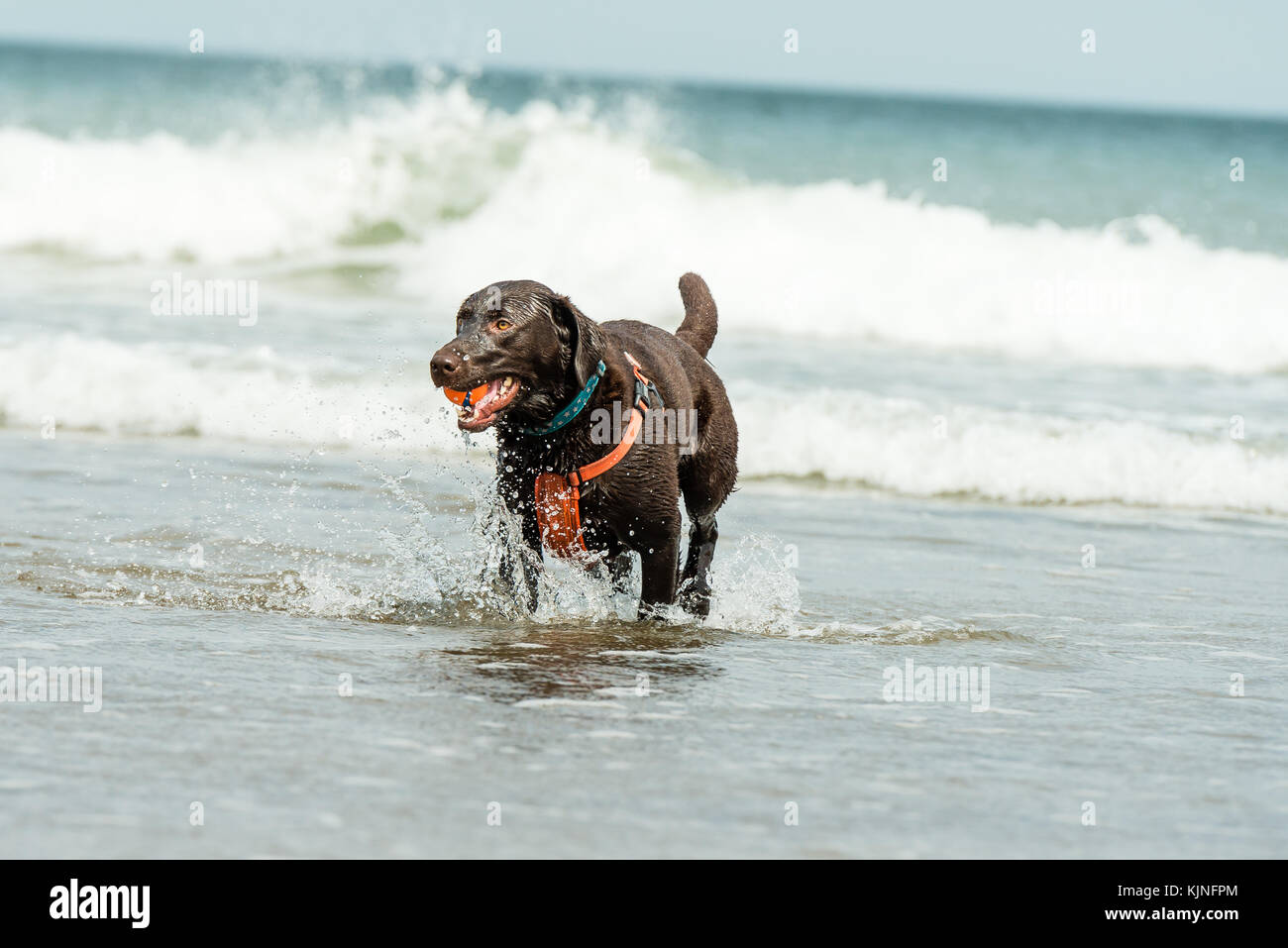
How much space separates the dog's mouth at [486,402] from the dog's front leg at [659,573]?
0.91 m

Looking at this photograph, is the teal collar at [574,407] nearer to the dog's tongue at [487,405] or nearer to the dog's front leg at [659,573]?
the dog's tongue at [487,405]

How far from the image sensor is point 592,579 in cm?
622

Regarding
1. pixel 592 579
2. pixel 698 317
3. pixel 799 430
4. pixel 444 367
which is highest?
pixel 698 317

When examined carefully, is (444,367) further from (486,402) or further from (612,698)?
(612,698)

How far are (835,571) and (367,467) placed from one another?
11.4 ft

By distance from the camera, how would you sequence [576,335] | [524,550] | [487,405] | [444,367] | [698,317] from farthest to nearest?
[698,317] → [524,550] → [576,335] → [487,405] → [444,367]

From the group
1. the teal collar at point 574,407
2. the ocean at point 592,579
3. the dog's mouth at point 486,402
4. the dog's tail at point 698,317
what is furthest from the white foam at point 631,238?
the dog's mouth at point 486,402

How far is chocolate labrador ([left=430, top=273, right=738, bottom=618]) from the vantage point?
17.3 feet

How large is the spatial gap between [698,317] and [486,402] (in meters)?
2.03

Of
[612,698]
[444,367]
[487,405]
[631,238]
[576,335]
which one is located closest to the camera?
[612,698]

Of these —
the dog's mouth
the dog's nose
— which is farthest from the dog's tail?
the dog's nose

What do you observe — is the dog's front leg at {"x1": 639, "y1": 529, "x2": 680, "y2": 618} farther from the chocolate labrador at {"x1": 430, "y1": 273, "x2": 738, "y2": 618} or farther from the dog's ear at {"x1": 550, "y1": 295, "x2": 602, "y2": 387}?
the dog's ear at {"x1": 550, "y1": 295, "x2": 602, "y2": 387}

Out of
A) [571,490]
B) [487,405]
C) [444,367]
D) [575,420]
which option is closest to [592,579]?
[571,490]

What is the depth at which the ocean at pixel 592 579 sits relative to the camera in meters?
4.00
